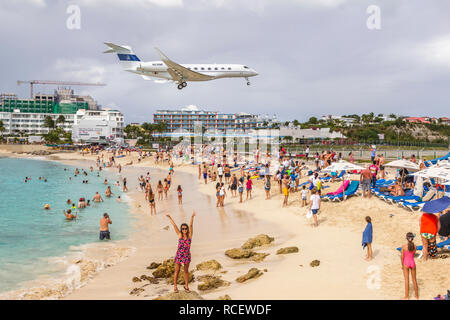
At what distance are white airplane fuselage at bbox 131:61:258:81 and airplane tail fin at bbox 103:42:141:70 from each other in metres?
0.32

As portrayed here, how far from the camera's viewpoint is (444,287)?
6.62 meters

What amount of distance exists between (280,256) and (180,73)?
1725 cm

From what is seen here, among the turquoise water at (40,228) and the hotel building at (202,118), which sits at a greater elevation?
the hotel building at (202,118)

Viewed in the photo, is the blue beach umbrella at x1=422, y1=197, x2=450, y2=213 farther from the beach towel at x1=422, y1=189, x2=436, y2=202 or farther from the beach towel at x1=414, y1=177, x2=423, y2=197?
the beach towel at x1=414, y1=177, x2=423, y2=197

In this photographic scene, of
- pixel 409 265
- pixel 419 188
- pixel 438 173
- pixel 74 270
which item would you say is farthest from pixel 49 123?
pixel 409 265

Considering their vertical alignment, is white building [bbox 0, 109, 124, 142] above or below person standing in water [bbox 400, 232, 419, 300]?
above

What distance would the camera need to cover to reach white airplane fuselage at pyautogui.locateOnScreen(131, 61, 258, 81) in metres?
24.1

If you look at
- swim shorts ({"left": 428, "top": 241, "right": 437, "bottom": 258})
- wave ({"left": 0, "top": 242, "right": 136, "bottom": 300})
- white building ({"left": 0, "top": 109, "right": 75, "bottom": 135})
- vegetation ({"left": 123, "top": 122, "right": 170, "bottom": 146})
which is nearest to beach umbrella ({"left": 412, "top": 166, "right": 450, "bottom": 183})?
swim shorts ({"left": 428, "top": 241, "right": 437, "bottom": 258})

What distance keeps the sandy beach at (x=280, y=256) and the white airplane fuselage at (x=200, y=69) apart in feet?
35.6

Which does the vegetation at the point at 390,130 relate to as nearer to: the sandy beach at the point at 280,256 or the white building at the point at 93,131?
the white building at the point at 93,131

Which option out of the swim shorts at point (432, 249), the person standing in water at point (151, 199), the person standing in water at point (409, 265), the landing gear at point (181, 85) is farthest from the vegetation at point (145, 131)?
the person standing in water at point (409, 265)

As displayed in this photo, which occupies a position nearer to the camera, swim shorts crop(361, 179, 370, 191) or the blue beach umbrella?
the blue beach umbrella

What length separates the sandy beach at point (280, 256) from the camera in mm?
7203

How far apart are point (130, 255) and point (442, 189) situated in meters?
12.3
